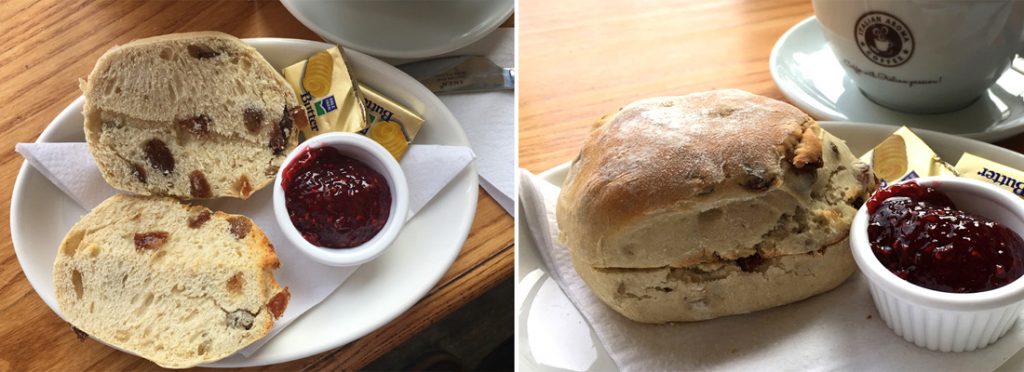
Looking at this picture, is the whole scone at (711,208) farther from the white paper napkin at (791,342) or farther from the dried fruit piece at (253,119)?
the dried fruit piece at (253,119)

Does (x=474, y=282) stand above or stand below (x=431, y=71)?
below

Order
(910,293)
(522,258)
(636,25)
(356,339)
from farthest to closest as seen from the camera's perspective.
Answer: (636,25), (356,339), (522,258), (910,293)

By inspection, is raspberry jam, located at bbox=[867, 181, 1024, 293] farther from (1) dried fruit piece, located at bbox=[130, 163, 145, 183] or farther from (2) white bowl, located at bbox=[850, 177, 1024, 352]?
(1) dried fruit piece, located at bbox=[130, 163, 145, 183]

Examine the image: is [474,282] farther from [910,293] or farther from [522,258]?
[910,293]

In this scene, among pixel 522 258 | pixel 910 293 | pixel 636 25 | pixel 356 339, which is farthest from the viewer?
pixel 636 25

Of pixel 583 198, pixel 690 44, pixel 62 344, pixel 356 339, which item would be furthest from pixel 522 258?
pixel 62 344

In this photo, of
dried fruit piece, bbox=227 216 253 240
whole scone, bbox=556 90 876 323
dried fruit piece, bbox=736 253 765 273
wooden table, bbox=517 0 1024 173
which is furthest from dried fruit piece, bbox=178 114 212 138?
dried fruit piece, bbox=736 253 765 273
